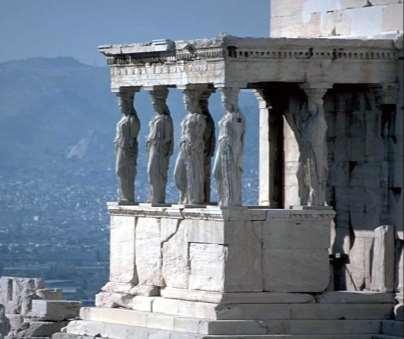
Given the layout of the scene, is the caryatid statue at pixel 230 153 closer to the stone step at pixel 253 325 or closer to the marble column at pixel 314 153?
the marble column at pixel 314 153

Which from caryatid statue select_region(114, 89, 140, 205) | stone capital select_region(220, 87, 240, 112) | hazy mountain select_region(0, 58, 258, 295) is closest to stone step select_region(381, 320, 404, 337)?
stone capital select_region(220, 87, 240, 112)

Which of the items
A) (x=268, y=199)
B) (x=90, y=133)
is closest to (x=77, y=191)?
(x=90, y=133)

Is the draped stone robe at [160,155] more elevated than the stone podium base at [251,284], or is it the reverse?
the draped stone robe at [160,155]

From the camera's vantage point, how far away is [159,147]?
44.1 m

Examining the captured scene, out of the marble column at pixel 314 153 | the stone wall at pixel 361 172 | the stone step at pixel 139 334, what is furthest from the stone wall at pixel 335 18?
the stone step at pixel 139 334

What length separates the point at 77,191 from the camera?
285 ft

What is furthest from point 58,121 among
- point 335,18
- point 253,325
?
point 253,325

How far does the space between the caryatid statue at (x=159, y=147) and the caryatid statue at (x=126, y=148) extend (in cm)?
60

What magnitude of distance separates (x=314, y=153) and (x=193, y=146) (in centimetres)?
160

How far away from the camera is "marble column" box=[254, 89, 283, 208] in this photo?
4447 centimetres

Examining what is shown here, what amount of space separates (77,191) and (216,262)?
44.7 meters

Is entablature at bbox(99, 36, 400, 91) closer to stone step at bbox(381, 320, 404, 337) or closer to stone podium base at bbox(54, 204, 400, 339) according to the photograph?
stone podium base at bbox(54, 204, 400, 339)

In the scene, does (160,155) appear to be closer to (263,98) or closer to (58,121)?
(263,98)

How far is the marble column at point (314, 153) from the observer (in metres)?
42.4
